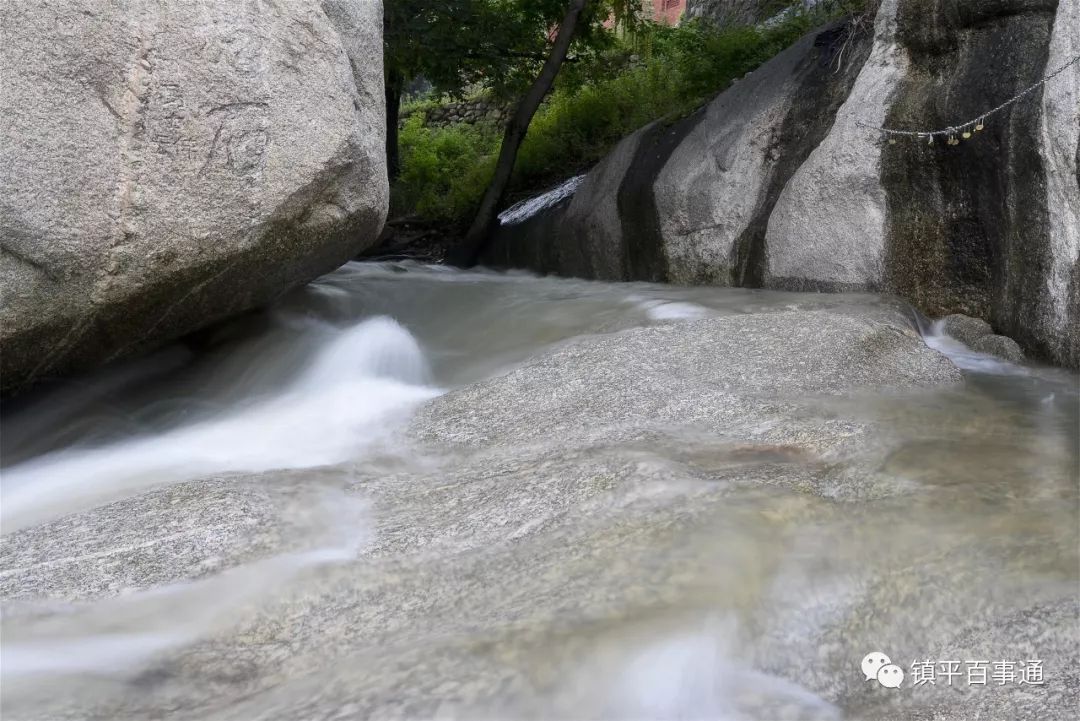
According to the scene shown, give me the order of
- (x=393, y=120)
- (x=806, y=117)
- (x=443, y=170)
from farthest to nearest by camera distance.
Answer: (x=443, y=170) < (x=393, y=120) < (x=806, y=117)

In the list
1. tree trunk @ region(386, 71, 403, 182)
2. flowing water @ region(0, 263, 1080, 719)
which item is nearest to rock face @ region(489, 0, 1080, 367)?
flowing water @ region(0, 263, 1080, 719)

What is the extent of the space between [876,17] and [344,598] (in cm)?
570

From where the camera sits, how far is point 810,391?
13.2 feet

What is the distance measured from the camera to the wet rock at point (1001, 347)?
5.01 metres

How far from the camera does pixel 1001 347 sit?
5.09 metres

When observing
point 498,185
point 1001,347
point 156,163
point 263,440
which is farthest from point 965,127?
point 498,185

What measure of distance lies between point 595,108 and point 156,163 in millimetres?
8767

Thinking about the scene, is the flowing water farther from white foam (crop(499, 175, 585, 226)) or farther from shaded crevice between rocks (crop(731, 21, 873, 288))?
white foam (crop(499, 175, 585, 226))

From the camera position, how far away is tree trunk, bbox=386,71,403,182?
10962mm

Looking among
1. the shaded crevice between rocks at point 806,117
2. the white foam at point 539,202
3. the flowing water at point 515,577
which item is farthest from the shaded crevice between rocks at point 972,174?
the white foam at point 539,202

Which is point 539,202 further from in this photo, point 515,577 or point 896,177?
point 515,577

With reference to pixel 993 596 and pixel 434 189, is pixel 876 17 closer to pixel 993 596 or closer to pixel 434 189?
pixel 993 596

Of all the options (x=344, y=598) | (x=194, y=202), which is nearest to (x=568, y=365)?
(x=194, y=202)

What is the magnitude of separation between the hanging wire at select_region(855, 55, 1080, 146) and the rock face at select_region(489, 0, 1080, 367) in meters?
0.03
